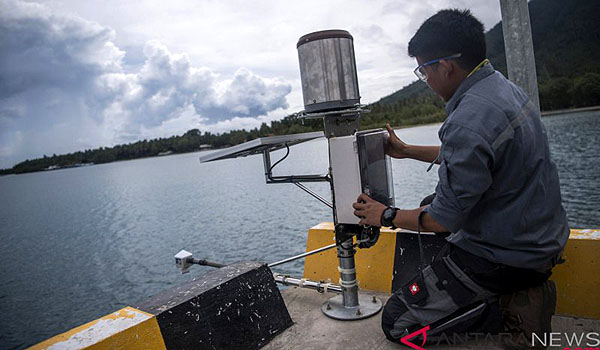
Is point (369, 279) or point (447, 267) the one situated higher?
point (447, 267)

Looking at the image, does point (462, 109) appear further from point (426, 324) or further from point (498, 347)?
point (498, 347)

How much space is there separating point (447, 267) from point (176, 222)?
19.8 metres

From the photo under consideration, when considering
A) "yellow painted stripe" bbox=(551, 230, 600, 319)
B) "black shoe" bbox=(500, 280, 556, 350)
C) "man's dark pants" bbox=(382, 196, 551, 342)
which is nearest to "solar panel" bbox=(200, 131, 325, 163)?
"man's dark pants" bbox=(382, 196, 551, 342)

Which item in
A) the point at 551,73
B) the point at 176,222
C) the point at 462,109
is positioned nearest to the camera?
the point at 462,109

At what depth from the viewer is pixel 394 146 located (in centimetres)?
287

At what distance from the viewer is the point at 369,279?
353 centimetres

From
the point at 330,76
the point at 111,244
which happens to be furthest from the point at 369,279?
the point at 111,244

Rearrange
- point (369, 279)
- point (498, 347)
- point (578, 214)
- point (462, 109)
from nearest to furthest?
point (462, 109)
point (498, 347)
point (369, 279)
point (578, 214)

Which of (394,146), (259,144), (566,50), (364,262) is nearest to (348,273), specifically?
(364,262)

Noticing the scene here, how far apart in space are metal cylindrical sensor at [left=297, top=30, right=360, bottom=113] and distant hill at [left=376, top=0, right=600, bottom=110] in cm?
4544

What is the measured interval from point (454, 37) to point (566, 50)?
69585mm

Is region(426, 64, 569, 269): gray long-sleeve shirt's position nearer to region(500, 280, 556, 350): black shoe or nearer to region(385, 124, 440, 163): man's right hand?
region(500, 280, 556, 350): black shoe

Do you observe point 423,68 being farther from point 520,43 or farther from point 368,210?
point 520,43

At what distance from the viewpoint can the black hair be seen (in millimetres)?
2066
